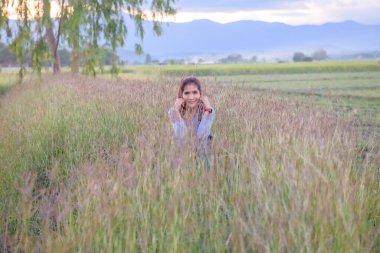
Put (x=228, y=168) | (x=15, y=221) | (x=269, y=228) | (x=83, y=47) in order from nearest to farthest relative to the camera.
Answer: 1. (x=269, y=228)
2. (x=228, y=168)
3. (x=15, y=221)
4. (x=83, y=47)

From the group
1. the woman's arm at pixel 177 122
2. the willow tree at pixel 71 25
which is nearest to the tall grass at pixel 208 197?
the woman's arm at pixel 177 122

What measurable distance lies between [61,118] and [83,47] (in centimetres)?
980

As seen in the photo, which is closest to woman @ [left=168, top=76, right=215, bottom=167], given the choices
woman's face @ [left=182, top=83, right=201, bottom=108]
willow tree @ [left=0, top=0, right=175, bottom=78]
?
woman's face @ [left=182, top=83, right=201, bottom=108]

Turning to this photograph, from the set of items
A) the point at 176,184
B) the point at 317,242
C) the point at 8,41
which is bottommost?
the point at 317,242

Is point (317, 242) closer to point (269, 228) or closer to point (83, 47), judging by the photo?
point (269, 228)

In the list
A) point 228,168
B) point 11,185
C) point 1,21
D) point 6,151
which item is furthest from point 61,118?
point 1,21

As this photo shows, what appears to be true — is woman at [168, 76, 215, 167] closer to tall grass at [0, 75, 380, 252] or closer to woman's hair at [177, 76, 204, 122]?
woman's hair at [177, 76, 204, 122]

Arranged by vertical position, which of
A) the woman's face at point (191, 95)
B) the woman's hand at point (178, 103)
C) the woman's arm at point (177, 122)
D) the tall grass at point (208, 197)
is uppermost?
the woman's face at point (191, 95)

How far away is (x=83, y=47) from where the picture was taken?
16.1m

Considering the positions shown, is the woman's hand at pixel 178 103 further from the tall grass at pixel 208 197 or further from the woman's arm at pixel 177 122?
the tall grass at pixel 208 197

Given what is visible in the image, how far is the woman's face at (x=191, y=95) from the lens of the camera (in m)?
4.86

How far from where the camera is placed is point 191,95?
4852mm

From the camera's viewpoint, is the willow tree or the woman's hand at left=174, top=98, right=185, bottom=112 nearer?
the woman's hand at left=174, top=98, right=185, bottom=112

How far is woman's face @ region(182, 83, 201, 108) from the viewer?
191 inches
